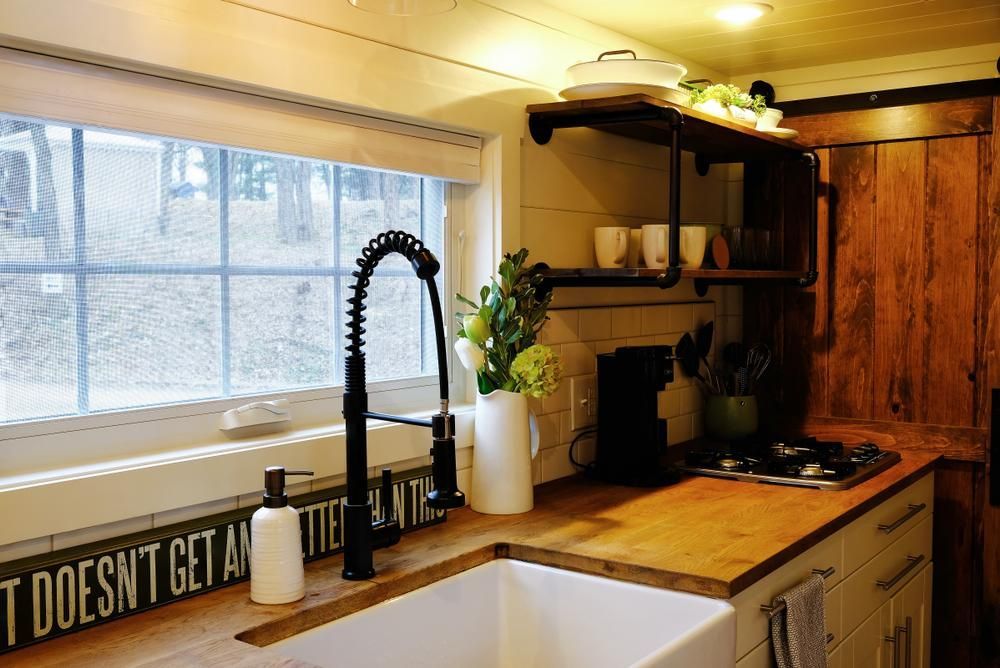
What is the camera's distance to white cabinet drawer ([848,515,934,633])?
7.56 feet

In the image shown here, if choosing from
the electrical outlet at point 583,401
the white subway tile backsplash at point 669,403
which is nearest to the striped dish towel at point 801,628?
the electrical outlet at point 583,401

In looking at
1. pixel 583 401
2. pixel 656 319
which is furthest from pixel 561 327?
pixel 656 319

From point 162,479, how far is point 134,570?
0.15 meters

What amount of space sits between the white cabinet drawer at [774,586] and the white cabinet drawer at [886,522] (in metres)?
0.08

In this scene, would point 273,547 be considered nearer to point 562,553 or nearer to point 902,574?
point 562,553

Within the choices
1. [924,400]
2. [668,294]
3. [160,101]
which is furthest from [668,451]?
[160,101]

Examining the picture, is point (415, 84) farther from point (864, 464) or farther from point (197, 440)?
point (864, 464)

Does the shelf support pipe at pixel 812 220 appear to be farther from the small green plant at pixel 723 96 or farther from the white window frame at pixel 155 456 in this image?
the white window frame at pixel 155 456

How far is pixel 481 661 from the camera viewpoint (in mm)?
1902

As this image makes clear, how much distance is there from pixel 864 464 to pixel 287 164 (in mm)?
1701

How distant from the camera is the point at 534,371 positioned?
211 cm

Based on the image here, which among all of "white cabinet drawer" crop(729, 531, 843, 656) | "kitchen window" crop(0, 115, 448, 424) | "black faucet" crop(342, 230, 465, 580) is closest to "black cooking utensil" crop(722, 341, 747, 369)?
"white cabinet drawer" crop(729, 531, 843, 656)

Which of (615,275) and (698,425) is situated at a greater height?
(615,275)

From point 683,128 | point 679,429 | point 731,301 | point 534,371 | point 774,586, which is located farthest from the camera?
point 731,301
